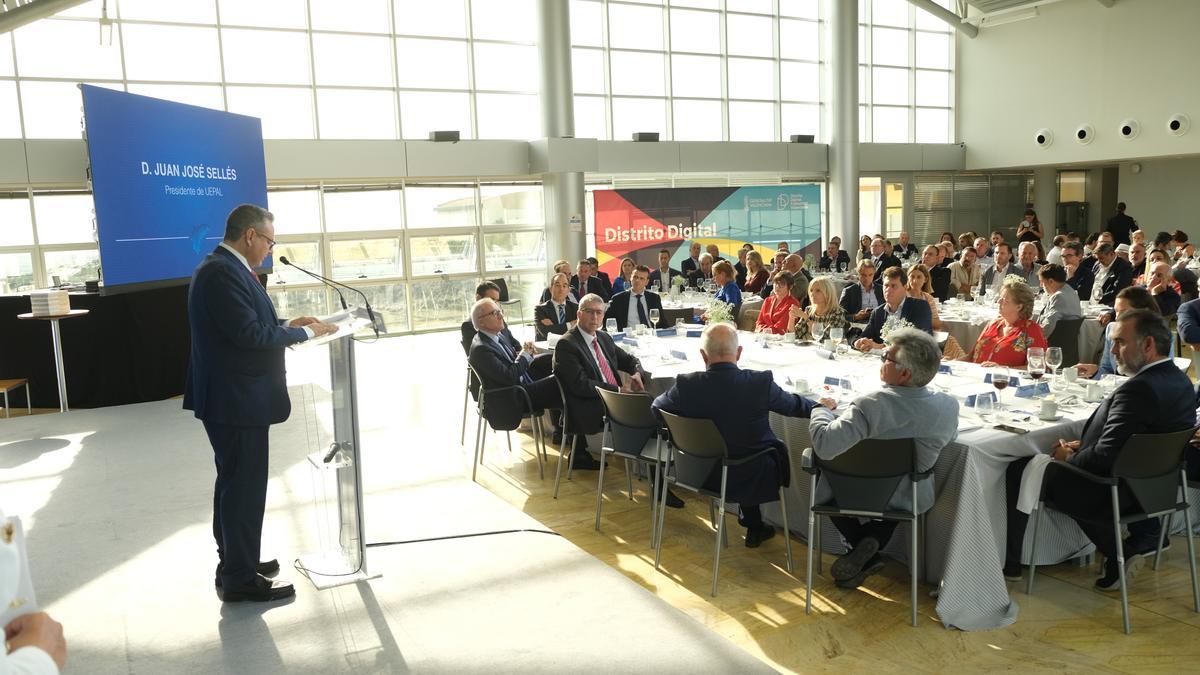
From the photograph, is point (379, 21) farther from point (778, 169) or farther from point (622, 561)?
point (622, 561)

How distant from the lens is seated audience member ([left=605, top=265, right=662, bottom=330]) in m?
8.96

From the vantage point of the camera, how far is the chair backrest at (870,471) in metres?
3.79

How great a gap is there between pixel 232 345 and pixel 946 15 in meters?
20.1

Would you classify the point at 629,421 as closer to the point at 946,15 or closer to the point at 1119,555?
the point at 1119,555

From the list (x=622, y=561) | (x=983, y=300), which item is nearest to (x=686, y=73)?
(x=983, y=300)

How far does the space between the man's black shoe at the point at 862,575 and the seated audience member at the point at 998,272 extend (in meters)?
6.72

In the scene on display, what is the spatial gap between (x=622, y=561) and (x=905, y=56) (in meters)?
18.5

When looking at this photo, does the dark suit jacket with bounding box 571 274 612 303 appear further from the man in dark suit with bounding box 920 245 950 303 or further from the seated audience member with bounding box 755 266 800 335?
the man in dark suit with bounding box 920 245 950 303

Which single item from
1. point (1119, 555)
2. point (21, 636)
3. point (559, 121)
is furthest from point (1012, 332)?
point (559, 121)

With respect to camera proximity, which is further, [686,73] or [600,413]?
[686,73]

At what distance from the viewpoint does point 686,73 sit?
17469mm

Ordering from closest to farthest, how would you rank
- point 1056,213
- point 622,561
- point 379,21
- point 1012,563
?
point 1012,563
point 622,561
point 379,21
point 1056,213

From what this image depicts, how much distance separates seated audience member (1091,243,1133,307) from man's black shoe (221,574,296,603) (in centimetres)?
884

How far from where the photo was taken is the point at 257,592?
351cm
